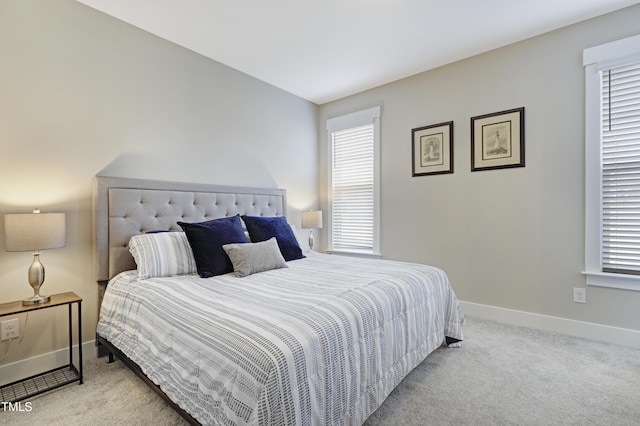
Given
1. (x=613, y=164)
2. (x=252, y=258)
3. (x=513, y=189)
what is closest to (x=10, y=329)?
(x=252, y=258)

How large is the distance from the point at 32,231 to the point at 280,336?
5.75 ft

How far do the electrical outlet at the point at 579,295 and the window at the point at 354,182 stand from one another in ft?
6.48

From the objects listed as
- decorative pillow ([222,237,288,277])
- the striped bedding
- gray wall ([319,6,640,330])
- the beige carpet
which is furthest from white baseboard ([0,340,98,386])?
gray wall ([319,6,640,330])

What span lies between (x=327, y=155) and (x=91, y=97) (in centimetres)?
283

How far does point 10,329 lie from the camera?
79.7 inches

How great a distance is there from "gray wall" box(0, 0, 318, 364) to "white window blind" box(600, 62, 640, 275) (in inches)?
139

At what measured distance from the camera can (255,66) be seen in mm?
3348

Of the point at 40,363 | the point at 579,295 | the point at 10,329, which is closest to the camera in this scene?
the point at 10,329

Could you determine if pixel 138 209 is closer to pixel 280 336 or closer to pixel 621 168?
pixel 280 336

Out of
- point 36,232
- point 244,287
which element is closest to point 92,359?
point 36,232

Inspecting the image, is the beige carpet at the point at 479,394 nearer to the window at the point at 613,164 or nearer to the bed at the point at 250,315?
the bed at the point at 250,315

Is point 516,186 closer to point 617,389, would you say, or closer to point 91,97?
point 617,389

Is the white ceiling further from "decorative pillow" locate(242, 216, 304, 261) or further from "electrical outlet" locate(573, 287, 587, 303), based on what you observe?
"electrical outlet" locate(573, 287, 587, 303)

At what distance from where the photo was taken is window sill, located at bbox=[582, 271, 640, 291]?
7.88 feet
